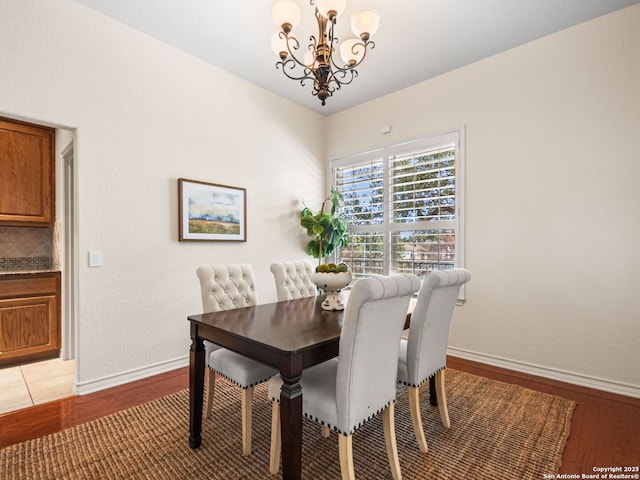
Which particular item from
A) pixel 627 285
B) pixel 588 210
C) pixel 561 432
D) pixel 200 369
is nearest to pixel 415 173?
pixel 588 210

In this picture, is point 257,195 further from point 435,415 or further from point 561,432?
point 561,432

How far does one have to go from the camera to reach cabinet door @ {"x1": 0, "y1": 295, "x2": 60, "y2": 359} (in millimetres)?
3166

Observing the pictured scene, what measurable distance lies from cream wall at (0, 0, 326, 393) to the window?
1.36 m

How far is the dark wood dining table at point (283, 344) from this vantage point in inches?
54.1

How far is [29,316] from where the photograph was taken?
130 inches

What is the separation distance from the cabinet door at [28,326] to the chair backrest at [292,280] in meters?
2.56

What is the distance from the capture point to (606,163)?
8.73ft

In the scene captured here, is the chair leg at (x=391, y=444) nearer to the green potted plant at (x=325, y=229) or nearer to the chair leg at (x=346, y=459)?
the chair leg at (x=346, y=459)

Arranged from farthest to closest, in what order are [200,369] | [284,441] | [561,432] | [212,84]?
[212,84], [561,432], [200,369], [284,441]

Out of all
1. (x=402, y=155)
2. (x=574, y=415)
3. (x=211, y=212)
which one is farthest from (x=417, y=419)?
(x=402, y=155)

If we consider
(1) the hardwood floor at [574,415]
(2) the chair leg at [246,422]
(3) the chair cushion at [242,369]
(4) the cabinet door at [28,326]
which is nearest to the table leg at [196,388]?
(3) the chair cushion at [242,369]

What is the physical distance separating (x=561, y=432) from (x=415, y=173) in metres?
2.64

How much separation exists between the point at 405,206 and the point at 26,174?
4.02 meters

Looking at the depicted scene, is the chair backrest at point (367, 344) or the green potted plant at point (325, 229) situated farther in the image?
the green potted plant at point (325, 229)
